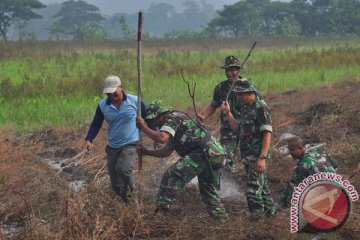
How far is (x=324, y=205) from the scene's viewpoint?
430 cm

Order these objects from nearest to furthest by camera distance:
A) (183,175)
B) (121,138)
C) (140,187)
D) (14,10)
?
(183,175) → (121,138) → (140,187) → (14,10)

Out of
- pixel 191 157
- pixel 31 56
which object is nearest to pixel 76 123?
pixel 191 157

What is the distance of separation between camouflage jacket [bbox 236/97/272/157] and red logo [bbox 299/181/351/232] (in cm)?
86

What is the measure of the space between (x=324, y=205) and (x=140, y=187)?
2.19 metres

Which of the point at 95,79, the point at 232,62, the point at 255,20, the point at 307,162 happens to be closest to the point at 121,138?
the point at 232,62

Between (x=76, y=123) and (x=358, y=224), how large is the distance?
588 cm

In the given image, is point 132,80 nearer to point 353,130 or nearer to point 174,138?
point 353,130

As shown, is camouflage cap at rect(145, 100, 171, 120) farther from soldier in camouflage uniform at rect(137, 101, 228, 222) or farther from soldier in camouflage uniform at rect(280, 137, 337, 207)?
soldier in camouflage uniform at rect(280, 137, 337, 207)

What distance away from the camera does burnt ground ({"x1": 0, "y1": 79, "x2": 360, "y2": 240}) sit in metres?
4.48

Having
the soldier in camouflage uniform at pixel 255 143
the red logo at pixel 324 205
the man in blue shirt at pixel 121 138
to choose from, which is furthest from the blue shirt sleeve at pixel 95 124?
the red logo at pixel 324 205

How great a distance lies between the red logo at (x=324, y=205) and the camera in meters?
4.32

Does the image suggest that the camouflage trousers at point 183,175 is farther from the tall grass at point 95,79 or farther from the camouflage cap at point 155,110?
the tall grass at point 95,79

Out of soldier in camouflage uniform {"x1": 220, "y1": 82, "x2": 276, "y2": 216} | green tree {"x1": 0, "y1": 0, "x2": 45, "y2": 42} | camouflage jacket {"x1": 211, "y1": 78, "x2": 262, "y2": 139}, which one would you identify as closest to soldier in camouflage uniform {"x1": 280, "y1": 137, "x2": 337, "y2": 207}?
soldier in camouflage uniform {"x1": 220, "y1": 82, "x2": 276, "y2": 216}

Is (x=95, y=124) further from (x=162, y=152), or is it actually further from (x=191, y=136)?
(x=191, y=136)
